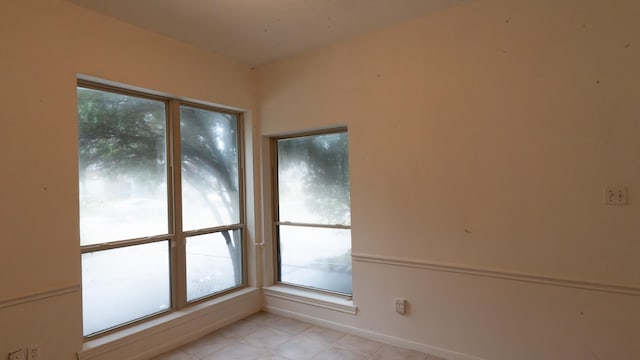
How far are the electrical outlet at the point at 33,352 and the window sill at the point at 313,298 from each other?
1.99 metres

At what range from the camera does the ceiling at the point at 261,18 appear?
7.84 feet

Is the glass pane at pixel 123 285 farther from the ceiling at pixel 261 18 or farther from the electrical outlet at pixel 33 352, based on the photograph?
the ceiling at pixel 261 18

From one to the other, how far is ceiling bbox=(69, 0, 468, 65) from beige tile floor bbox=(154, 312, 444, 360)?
9.00 ft

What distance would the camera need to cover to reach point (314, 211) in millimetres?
3480

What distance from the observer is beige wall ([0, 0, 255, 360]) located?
A: 6.64ft

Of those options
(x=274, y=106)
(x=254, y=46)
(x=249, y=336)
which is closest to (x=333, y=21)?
(x=254, y=46)

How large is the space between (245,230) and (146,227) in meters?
1.10

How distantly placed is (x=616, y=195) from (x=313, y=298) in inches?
100

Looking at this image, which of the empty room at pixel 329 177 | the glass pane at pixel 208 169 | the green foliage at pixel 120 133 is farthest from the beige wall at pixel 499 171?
the green foliage at pixel 120 133

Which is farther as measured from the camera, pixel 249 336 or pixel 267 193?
pixel 267 193

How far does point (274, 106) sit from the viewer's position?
3.58 metres

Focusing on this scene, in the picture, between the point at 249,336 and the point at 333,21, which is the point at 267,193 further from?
the point at 333,21

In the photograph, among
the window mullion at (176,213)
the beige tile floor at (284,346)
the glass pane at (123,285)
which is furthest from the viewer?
the window mullion at (176,213)

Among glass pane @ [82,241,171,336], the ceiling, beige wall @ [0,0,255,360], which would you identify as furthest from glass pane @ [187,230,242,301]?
the ceiling
